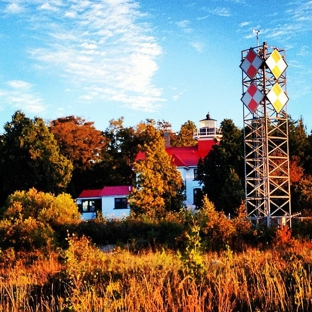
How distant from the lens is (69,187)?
150 feet

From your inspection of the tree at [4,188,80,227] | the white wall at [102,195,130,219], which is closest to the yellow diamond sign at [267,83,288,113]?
the tree at [4,188,80,227]

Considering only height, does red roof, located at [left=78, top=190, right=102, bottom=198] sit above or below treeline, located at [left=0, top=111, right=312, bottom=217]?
below

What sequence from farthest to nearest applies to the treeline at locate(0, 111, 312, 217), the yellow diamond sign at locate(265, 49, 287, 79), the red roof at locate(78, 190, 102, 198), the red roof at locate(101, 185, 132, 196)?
the red roof at locate(78, 190, 102, 198) < the red roof at locate(101, 185, 132, 196) < the treeline at locate(0, 111, 312, 217) < the yellow diamond sign at locate(265, 49, 287, 79)

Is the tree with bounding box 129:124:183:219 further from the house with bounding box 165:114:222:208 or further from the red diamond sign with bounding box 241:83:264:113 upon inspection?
the red diamond sign with bounding box 241:83:264:113

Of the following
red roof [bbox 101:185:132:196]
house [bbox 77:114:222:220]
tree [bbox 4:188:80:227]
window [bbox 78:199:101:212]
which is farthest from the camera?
window [bbox 78:199:101:212]

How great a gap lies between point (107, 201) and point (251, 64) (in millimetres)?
25459

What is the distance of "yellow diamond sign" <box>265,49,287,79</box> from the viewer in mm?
19906

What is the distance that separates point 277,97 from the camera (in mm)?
20156

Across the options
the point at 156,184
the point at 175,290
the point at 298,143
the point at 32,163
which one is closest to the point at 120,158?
the point at 32,163

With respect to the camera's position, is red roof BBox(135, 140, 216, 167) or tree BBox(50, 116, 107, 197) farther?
tree BBox(50, 116, 107, 197)

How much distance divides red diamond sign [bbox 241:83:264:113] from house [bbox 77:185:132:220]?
22509 millimetres

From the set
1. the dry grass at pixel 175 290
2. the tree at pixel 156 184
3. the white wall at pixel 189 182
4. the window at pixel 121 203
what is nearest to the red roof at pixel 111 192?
the window at pixel 121 203

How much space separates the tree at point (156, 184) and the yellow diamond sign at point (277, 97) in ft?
44.8

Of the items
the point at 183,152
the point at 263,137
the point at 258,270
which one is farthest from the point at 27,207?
the point at 183,152
